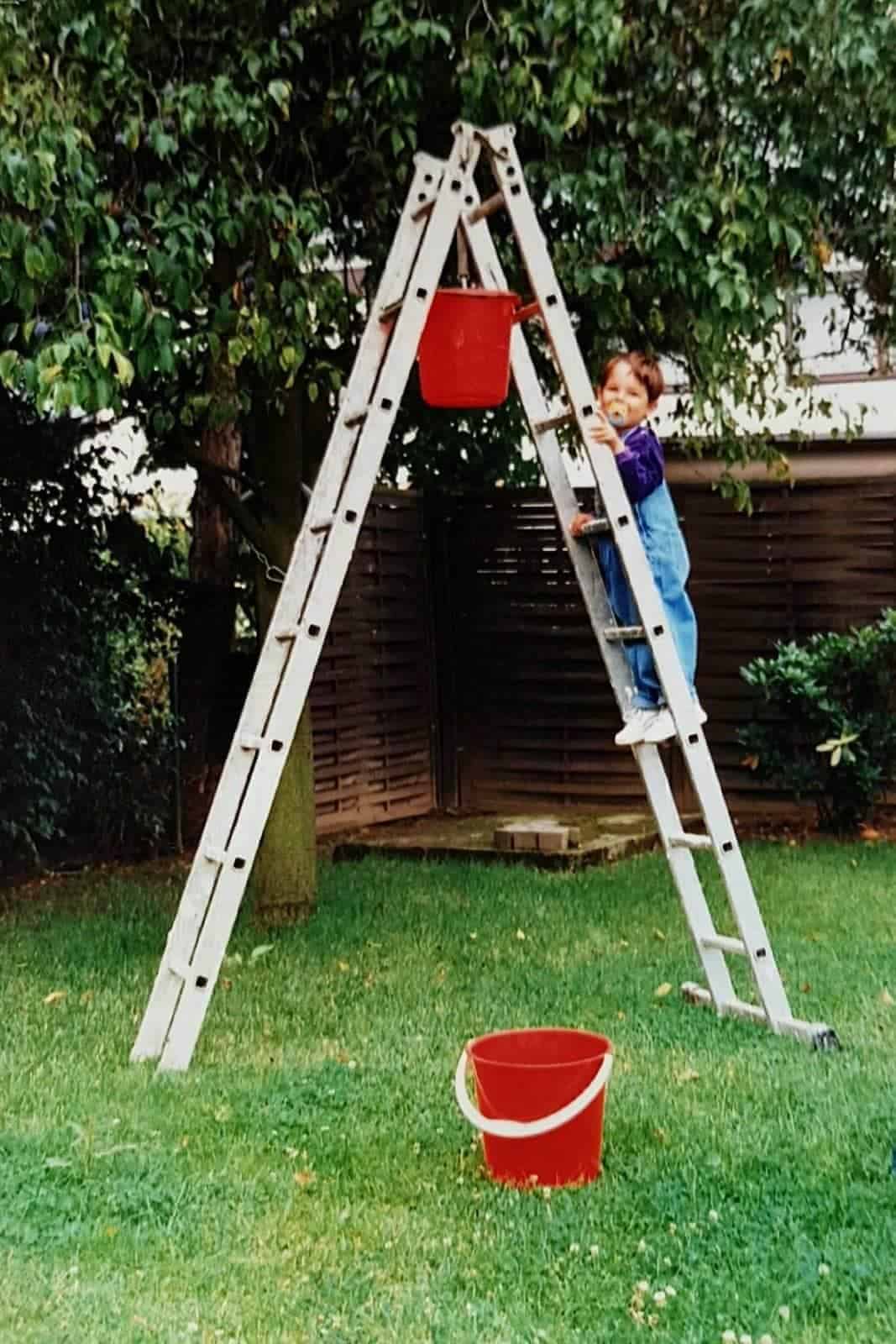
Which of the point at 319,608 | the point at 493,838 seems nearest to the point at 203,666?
the point at 493,838

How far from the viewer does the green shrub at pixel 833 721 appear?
27.7ft

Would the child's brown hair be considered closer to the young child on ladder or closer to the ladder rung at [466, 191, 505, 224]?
the young child on ladder

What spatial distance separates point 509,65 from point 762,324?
1459mm

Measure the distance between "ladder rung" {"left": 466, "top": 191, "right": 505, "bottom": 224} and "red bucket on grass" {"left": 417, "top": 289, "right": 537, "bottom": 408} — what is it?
0.95ft

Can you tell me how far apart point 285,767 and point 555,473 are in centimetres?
198

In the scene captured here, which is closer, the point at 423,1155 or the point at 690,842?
the point at 423,1155

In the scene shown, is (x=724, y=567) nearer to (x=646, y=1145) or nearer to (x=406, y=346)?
(x=406, y=346)

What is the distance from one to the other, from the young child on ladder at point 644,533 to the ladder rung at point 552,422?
0.12 meters

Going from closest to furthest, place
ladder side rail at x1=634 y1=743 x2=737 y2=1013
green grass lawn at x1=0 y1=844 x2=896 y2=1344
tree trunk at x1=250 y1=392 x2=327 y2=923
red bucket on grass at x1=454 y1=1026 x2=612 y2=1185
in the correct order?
1. green grass lawn at x1=0 y1=844 x2=896 y2=1344
2. red bucket on grass at x1=454 y1=1026 x2=612 y2=1185
3. ladder side rail at x1=634 y1=743 x2=737 y2=1013
4. tree trunk at x1=250 y1=392 x2=327 y2=923

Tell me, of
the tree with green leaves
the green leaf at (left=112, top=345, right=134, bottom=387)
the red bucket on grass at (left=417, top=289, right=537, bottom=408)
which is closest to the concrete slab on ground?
the tree with green leaves

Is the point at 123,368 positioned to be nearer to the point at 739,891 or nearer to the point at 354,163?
the point at 354,163

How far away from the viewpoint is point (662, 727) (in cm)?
501

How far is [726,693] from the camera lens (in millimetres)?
9414

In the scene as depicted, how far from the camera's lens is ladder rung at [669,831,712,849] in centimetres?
489
